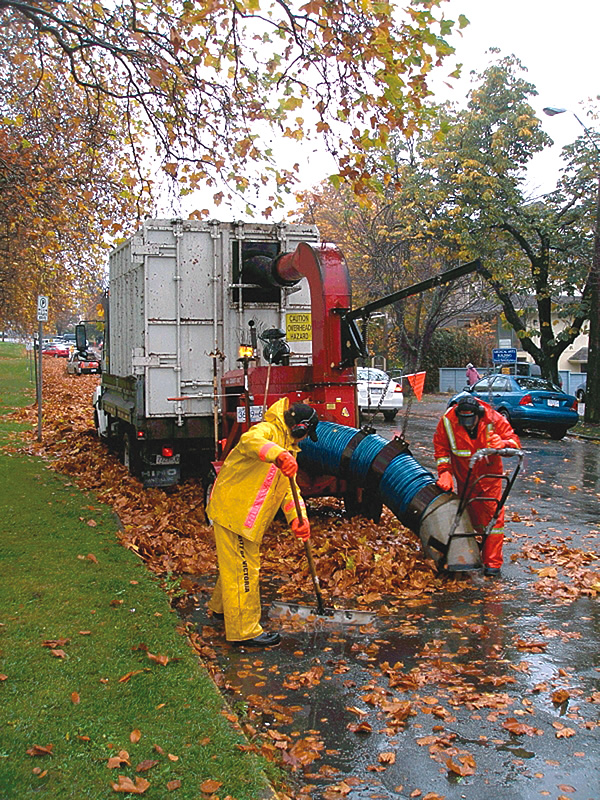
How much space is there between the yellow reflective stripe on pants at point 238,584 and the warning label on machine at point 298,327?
516 centimetres

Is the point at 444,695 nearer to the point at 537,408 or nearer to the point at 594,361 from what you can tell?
the point at 537,408

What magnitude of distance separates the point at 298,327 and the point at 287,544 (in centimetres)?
345

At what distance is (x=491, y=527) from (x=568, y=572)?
933mm

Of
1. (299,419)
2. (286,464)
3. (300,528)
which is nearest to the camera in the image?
(286,464)

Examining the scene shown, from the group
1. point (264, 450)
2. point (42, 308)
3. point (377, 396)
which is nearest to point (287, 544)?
point (264, 450)

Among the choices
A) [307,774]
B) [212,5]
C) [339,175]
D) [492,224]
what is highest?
[492,224]

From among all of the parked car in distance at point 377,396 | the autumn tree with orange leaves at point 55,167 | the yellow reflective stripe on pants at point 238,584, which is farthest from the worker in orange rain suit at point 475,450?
the parked car in distance at point 377,396

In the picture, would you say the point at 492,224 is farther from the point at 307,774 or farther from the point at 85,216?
the point at 307,774

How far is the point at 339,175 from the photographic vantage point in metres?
8.40

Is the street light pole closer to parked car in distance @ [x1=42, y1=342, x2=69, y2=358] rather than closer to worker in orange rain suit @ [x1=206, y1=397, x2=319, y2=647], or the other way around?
worker in orange rain suit @ [x1=206, y1=397, x2=319, y2=647]

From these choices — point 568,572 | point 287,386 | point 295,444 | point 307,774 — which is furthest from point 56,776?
point 287,386

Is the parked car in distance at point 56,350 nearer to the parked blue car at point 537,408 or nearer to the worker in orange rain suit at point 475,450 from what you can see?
the parked blue car at point 537,408

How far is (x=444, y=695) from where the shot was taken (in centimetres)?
479

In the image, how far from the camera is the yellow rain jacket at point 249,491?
5586 millimetres
